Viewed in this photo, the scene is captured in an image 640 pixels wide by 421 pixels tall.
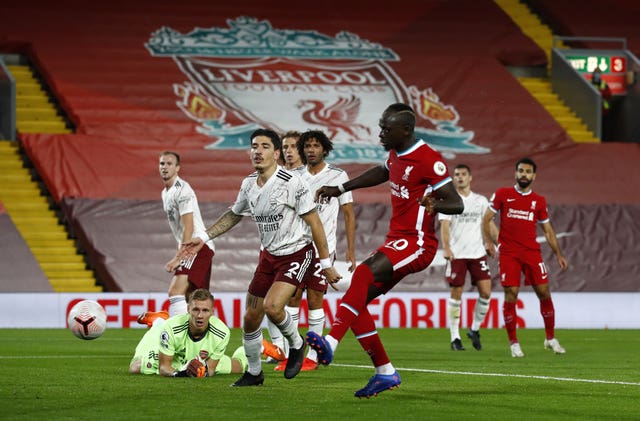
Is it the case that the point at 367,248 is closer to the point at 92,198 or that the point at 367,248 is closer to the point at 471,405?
the point at 92,198

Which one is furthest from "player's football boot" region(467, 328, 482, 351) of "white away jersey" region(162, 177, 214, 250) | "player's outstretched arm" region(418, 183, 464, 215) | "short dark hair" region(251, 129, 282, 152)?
"player's outstretched arm" region(418, 183, 464, 215)

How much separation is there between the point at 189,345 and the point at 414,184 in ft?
9.34

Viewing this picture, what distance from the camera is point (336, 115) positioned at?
2928 cm

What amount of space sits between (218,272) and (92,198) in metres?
3.05

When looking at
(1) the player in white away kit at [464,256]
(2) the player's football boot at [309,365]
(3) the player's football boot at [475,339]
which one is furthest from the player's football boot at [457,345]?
(2) the player's football boot at [309,365]

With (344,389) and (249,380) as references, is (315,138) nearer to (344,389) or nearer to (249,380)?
(249,380)

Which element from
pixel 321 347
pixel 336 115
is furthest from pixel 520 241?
pixel 336 115

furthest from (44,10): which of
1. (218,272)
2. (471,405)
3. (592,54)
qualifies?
(471,405)

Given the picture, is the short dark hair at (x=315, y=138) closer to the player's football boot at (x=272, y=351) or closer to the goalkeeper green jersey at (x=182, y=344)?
the player's football boot at (x=272, y=351)

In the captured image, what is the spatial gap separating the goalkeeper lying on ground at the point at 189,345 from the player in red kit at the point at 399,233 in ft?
6.18

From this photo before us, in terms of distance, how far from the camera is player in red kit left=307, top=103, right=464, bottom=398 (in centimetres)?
902

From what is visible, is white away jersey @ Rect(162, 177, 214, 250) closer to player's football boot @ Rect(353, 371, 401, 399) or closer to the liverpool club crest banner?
player's football boot @ Rect(353, 371, 401, 399)

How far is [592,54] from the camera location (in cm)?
3222

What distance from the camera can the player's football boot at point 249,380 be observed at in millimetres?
9930
